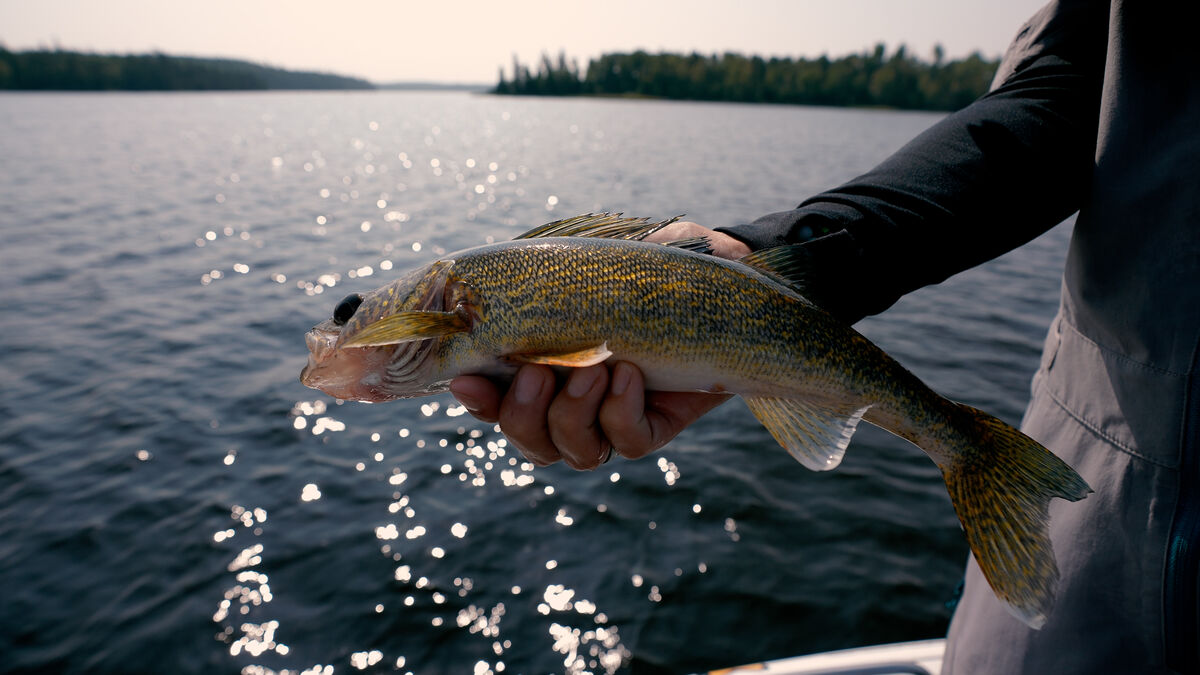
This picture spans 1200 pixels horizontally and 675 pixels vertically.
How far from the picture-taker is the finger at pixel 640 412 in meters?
3.13

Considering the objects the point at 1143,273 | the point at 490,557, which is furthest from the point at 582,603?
the point at 1143,273

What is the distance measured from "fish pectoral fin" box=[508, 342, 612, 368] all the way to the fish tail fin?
1.57 meters

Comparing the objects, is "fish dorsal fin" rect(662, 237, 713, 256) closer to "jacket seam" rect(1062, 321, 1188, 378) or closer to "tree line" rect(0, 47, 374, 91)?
"jacket seam" rect(1062, 321, 1188, 378)

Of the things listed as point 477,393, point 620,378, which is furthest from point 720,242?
point 477,393

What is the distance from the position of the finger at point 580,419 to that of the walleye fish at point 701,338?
152mm

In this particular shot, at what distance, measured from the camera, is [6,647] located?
262 inches

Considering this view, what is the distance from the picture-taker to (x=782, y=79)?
463 ft

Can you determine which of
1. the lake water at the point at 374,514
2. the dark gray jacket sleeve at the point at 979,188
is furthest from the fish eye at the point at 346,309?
the lake water at the point at 374,514

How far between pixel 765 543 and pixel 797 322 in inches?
245

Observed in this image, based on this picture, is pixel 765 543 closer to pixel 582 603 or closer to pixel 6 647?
pixel 582 603

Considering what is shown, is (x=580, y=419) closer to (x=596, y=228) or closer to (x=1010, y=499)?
(x=596, y=228)

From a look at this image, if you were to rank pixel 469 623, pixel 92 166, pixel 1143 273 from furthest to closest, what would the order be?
pixel 92 166, pixel 469 623, pixel 1143 273

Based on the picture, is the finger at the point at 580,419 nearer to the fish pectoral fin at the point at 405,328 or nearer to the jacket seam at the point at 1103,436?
the fish pectoral fin at the point at 405,328

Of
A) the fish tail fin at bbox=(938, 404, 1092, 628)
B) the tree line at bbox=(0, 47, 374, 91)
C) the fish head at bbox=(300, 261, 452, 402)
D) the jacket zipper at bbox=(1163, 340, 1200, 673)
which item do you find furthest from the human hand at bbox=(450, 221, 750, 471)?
the tree line at bbox=(0, 47, 374, 91)
